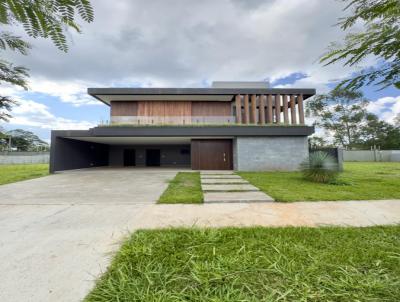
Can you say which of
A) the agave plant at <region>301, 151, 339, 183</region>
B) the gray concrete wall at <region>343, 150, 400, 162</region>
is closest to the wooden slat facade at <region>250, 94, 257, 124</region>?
the agave plant at <region>301, 151, 339, 183</region>

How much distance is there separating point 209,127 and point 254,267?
36.5ft

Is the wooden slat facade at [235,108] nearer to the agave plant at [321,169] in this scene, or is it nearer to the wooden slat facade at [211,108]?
the wooden slat facade at [211,108]

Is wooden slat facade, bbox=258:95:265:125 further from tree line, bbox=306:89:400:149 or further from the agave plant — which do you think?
tree line, bbox=306:89:400:149

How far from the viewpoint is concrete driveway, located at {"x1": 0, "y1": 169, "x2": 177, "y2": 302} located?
2021mm

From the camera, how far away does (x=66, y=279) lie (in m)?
2.13

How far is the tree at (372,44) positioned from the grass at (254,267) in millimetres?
1968

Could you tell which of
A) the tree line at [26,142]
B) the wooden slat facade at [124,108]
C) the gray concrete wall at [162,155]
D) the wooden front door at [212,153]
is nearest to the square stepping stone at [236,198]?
the wooden front door at [212,153]

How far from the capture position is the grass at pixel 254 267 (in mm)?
1867

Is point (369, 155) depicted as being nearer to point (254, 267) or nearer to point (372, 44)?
point (254, 267)

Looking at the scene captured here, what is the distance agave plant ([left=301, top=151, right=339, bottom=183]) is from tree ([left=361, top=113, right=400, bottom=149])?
34.8 meters

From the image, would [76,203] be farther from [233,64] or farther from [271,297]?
[233,64]

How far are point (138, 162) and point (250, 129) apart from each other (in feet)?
43.5

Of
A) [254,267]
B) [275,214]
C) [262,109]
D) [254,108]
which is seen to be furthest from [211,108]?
[254,267]

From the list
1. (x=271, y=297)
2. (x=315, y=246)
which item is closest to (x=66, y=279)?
(x=271, y=297)
